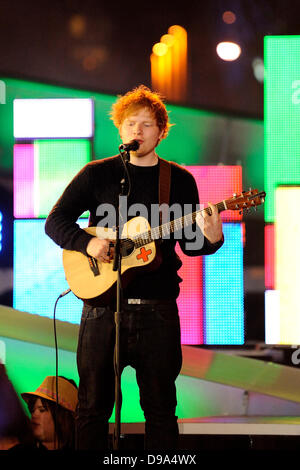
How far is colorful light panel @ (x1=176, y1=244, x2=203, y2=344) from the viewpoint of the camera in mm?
4336

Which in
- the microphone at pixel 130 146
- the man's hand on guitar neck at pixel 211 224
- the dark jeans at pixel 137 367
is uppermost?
the microphone at pixel 130 146

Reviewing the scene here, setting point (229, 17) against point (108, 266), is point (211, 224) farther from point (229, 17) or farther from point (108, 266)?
point (229, 17)

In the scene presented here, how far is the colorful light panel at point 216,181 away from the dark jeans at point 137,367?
4.21ft

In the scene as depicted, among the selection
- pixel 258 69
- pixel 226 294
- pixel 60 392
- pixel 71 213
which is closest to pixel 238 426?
pixel 226 294

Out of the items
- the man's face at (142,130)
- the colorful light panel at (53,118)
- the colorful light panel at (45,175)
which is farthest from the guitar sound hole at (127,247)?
the colorful light panel at (53,118)

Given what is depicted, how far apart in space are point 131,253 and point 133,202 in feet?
0.92

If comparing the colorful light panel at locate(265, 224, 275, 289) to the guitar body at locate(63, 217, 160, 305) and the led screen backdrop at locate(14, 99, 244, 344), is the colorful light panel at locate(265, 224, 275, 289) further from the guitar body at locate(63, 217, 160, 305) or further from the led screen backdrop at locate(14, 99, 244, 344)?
the guitar body at locate(63, 217, 160, 305)

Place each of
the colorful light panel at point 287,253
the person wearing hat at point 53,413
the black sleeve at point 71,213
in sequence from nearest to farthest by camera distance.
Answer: the black sleeve at point 71,213 → the person wearing hat at point 53,413 → the colorful light panel at point 287,253

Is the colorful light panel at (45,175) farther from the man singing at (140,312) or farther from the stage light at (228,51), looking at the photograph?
the stage light at (228,51)

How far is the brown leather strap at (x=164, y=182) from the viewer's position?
3.35 metres

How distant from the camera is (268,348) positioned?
14.1 feet

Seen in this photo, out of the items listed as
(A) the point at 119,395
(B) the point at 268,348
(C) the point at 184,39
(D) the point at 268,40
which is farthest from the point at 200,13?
(A) the point at 119,395
